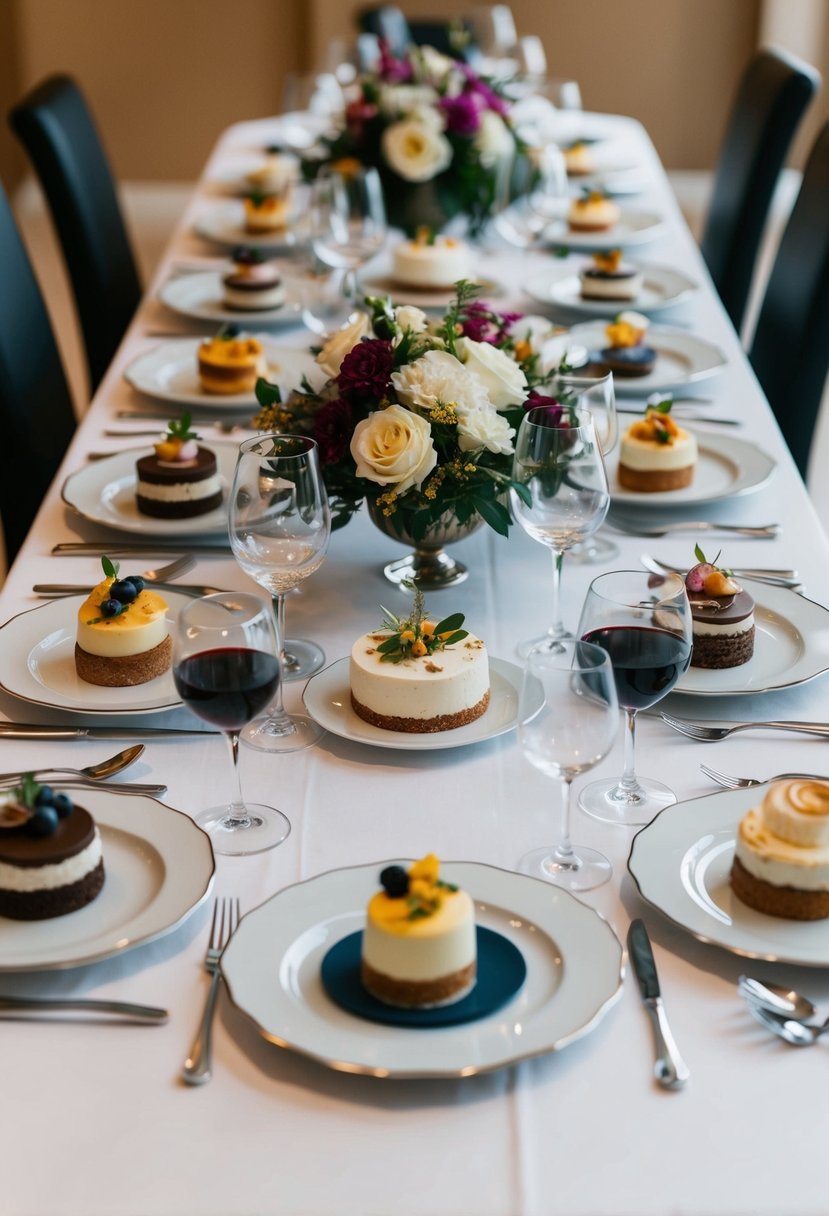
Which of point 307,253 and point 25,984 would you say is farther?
point 307,253

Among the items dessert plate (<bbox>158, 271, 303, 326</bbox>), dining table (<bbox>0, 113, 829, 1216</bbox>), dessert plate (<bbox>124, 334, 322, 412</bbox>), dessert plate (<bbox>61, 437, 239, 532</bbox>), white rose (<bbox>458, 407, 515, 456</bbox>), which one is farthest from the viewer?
dessert plate (<bbox>158, 271, 303, 326</bbox>)

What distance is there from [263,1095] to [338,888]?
204 mm

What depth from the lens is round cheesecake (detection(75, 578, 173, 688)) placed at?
1466mm

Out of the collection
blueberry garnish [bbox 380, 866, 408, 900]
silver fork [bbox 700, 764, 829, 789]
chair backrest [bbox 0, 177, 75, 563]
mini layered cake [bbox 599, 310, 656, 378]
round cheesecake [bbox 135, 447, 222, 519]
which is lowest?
chair backrest [bbox 0, 177, 75, 563]

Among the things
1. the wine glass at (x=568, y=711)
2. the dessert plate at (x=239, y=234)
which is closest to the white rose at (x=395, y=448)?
the wine glass at (x=568, y=711)

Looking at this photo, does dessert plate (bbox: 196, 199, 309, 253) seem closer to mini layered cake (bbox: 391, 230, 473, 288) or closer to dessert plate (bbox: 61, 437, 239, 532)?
mini layered cake (bbox: 391, 230, 473, 288)

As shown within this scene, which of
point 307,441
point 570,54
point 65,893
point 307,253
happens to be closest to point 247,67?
point 570,54

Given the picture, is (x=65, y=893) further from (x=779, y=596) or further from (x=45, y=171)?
(x=45, y=171)

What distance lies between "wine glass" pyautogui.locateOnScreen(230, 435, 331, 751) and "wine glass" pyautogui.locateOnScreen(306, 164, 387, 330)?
1333 mm

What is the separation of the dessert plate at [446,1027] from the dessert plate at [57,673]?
0.39 metres

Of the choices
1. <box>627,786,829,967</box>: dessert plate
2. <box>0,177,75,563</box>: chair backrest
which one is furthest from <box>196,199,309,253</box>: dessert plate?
<box>627,786,829,967</box>: dessert plate

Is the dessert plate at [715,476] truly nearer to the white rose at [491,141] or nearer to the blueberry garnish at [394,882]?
the blueberry garnish at [394,882]

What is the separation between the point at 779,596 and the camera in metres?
1.63

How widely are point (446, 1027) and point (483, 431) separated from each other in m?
0.74
